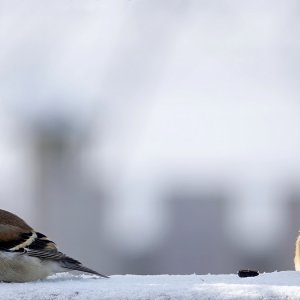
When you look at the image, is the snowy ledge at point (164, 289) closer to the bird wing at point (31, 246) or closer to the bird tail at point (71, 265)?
the bird tail at point (71, 265)

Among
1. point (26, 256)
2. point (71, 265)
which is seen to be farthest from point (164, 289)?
point (26, 256)

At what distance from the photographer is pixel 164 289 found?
13.2ft

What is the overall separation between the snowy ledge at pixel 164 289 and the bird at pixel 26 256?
1.33 ft

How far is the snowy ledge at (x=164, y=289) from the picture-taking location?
3.94 meters

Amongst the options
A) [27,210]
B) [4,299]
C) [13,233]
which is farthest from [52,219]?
[4,299]

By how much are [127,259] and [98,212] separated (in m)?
0.79

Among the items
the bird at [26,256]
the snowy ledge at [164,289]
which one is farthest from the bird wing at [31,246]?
the snowy ledge at [164,289]

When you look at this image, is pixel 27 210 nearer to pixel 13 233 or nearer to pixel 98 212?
pixel 98 212

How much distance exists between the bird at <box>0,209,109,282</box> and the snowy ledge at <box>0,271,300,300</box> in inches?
16.0

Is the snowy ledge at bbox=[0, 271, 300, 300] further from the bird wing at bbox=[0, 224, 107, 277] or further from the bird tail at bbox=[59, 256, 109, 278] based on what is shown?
the bird wing at bbox=[0, 224, 107, 277]

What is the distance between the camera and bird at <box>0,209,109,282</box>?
4915 mm

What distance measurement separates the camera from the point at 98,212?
15.0 m

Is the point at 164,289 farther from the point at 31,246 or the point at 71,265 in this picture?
the point at 31,246

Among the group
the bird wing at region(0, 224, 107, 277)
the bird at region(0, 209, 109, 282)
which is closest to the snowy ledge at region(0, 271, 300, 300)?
the bird at region(0, 209, 109, 282)
